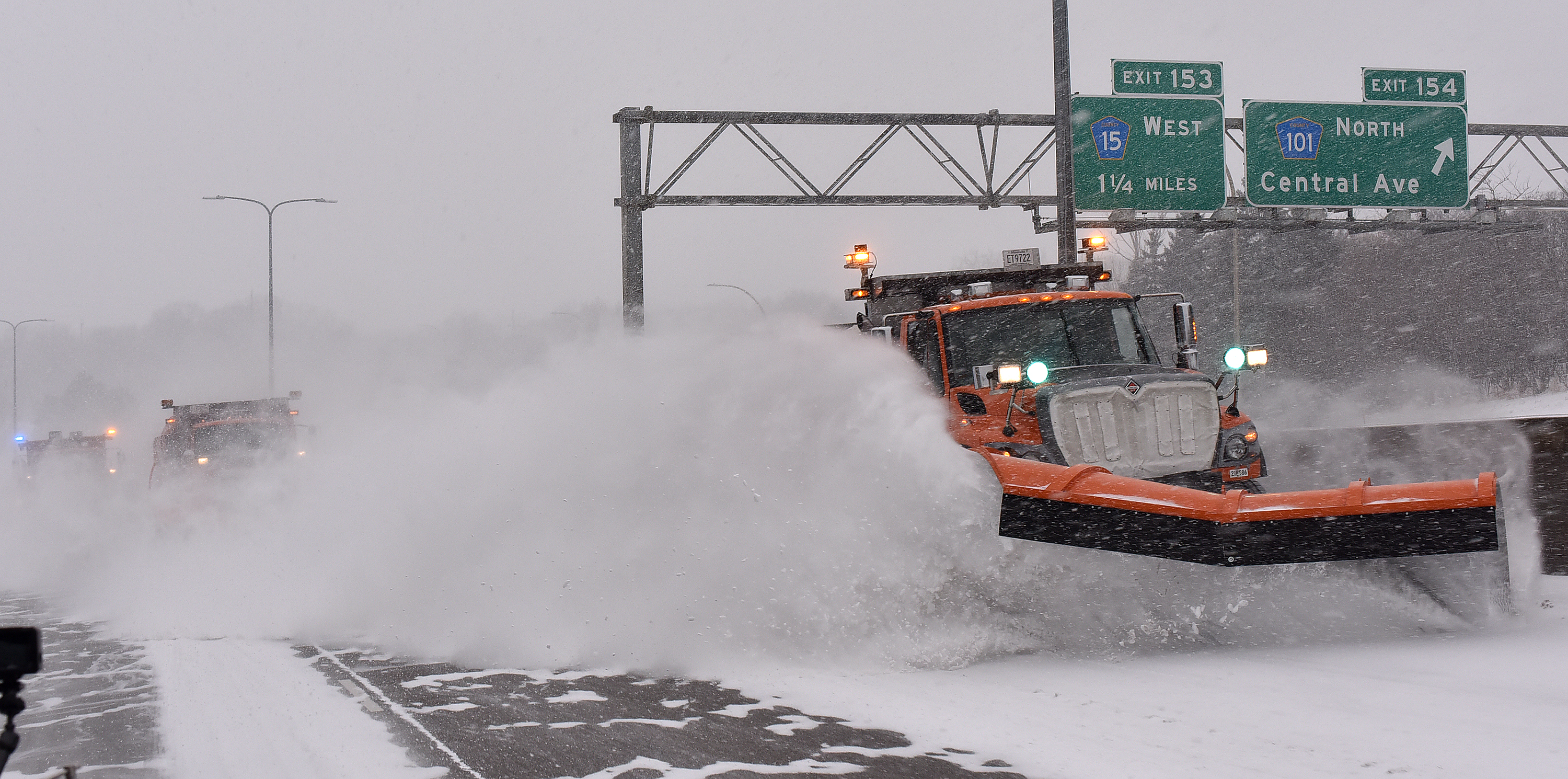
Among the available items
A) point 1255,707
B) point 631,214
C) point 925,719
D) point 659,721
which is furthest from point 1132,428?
point 631,214

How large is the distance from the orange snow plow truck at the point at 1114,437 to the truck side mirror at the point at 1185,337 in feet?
0.04

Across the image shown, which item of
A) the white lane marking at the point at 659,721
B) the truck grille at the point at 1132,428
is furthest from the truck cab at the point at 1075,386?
the white lane marking at the point at 659,721

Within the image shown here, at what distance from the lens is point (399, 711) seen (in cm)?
668

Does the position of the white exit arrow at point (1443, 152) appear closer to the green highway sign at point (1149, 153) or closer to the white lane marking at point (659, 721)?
the green highway sign at point (1149, 153)

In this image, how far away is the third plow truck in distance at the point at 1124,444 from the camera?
6.76 metres

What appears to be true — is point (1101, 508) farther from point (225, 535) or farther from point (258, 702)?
point (225, 535)

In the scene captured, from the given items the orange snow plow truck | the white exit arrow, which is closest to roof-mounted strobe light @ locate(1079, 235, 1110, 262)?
the orange snow plow truck

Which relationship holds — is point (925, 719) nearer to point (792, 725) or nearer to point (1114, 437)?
point (792, 725)

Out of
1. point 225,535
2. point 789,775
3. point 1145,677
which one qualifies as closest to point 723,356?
point 1145,677

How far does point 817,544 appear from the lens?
7738mm

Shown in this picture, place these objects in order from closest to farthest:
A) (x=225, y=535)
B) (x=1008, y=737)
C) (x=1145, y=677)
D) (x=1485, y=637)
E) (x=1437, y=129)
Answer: (x=1008, y=737) → (x=1145, y=677) → (x=1485, y=637) → (x=225, y=535) → (x=1437, y=129)

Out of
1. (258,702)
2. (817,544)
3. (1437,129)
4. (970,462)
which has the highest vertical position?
(1437,129)

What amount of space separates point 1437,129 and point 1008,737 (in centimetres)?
1958

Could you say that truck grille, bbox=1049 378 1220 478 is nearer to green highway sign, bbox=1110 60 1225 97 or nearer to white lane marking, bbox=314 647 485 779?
white lane marking, bbox=314 647 485 779
